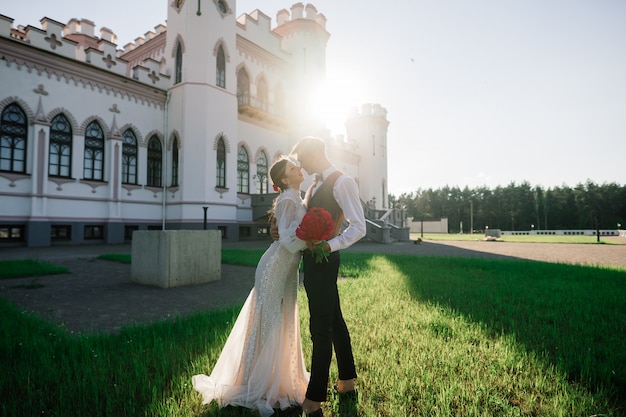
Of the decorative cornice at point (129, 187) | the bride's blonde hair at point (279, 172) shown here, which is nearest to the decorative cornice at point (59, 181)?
the decorative cornice at point (129, 187)

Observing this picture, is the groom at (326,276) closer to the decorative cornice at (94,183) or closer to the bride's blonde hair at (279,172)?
the bride's blonde hair at (279,172)

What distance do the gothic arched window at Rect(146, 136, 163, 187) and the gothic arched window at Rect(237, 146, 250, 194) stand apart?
4.97 m

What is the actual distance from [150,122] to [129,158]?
239 centimetres

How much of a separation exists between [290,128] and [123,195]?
42.8 feet

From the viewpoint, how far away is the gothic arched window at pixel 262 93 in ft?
78.6

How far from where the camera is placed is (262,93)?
24.4m

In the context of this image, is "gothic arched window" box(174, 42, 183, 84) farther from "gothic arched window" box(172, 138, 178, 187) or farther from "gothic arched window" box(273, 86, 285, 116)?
"gothic arched window" box(273, 86, 285, 116)

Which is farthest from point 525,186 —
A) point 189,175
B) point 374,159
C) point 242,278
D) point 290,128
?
point 242,278

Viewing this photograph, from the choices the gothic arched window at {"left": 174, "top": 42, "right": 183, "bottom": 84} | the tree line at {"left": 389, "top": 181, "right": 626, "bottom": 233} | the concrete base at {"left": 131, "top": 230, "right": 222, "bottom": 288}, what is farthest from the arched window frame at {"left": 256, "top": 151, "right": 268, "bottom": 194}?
the tree line at {"left": 389, "top": 181, "right": 626, "bottom": 233}

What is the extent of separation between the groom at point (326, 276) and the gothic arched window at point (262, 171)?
21483mm

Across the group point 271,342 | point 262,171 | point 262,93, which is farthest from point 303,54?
point 271,342

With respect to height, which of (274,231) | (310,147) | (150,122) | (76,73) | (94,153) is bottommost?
(274,231)

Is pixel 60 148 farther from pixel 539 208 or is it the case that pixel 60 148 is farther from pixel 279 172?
pixel 539 208

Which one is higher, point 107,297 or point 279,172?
point 279,172
